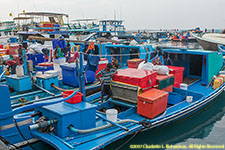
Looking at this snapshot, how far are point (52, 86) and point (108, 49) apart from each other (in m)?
6.13

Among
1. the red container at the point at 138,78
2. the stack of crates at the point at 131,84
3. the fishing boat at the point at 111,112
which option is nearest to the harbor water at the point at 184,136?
the fishing boat at the point at 111,112

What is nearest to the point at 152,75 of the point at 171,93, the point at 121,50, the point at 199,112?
the point at 171,93

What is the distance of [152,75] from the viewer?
23.2 feet

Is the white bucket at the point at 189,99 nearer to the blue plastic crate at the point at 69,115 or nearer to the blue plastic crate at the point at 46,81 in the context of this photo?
the blue plastic crate at the point at 69,115

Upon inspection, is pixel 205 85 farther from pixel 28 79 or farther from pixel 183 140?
pixel 28 79

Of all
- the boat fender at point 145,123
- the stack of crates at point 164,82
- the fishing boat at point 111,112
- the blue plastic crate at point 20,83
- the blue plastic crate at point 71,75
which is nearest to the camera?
the fishing boat at point 111,112

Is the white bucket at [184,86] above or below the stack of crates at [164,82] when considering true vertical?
below

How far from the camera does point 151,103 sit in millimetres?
6098

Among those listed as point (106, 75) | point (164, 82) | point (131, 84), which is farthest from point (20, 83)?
point (164, 82)

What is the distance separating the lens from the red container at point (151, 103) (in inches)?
242

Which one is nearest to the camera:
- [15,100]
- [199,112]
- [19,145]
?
[19,145]

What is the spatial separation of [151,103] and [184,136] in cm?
221

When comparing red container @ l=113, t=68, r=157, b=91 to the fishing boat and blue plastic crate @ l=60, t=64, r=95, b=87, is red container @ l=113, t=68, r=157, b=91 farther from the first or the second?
blue plastic crate @ l=60, t=64, r=95, b=87

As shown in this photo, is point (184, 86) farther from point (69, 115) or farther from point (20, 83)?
point (20, 83)
